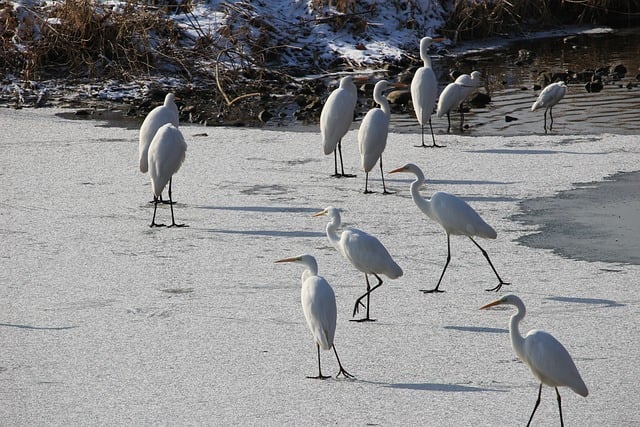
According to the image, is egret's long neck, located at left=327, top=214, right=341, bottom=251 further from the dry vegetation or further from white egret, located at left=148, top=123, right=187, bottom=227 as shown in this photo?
the dry vegetation

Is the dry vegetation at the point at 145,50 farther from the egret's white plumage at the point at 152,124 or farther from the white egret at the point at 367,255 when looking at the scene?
the white egret at the point at 367,255

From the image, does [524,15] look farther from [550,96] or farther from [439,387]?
[439,387]

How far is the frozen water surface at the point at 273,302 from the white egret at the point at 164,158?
37 centimetres

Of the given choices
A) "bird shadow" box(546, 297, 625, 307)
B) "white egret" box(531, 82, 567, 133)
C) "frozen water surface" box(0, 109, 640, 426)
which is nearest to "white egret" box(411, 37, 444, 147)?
"frozen water surface" box(0, 109, 640, 426)

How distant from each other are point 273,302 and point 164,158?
95.0 inches

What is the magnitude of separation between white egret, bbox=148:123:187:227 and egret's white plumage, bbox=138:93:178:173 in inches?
15.6

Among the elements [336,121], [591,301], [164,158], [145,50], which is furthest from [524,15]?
[591,301]

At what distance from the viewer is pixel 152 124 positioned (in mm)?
9023

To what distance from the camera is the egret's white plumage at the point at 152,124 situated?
8.69 meters

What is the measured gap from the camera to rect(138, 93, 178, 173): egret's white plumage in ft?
28.5

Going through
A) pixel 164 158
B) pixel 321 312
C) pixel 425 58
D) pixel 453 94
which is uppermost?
pixel 425 58

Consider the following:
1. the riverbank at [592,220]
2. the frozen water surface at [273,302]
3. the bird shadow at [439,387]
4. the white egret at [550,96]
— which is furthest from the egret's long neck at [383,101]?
the bird shadow at [439,387]

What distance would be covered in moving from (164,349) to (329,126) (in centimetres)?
473

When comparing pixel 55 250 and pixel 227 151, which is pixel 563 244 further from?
pixel 227 151
